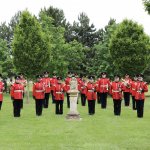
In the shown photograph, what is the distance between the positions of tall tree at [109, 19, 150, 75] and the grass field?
1274 cm

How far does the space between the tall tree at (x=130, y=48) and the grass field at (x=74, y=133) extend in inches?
501

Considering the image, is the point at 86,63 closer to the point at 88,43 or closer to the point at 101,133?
the point at 88,43

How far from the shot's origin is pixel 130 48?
36594 mm

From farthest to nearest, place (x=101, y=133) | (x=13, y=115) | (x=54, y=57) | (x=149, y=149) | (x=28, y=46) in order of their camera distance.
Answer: (x=54, y=57), (x=28, y=46), (x=13, y=115), (x=101, y=133), (x=149, y=149)

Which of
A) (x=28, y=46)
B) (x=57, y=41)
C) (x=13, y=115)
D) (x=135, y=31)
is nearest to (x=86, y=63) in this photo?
(x=57, y=41)

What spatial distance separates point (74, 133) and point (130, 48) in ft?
67.3

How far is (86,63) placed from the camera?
53.3 meters

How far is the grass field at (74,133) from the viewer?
14242 mm

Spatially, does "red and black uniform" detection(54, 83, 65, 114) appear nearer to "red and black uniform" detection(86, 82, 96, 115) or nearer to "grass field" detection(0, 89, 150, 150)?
"grass field" detection(0, 89, 150, 150)

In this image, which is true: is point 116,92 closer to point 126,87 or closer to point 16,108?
point 16,108

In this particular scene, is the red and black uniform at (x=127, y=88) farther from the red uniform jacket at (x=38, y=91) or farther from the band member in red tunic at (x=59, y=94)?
the red uniform jacket at (x=38, y=91)

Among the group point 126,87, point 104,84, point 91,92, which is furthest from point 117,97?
Answer: point 126,87

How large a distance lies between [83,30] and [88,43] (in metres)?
2.70

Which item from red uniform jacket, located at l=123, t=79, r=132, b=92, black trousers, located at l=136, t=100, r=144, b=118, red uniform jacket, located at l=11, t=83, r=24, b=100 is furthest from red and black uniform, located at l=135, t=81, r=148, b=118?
red uniform jacket, located at l=123, t=79, r=132, b=92
